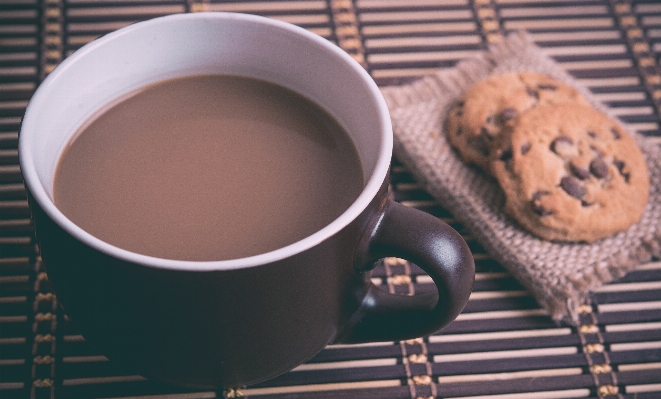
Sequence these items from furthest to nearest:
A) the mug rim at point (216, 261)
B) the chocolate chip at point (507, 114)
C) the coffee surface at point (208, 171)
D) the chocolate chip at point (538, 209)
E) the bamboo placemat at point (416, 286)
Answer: the chocolate chip at point (507, 114) < the chocolate chip at point (538, 209) < the bamboo placemat at point (416, 286) < the coffee surface at point (208, 171) < the mug rim at point (216, 261)

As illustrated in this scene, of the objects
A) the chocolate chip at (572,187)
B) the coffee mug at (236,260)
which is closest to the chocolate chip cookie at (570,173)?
the chocolate chip at (572,187)

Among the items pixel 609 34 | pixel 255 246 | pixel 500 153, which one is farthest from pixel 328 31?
pixel 255 246

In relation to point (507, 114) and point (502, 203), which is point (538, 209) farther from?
point (507, 114)

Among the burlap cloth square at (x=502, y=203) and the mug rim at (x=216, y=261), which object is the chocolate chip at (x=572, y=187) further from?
the mug rim at (x=216, y=261)

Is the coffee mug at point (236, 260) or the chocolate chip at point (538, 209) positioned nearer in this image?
the coffee mug at point (236, 260)

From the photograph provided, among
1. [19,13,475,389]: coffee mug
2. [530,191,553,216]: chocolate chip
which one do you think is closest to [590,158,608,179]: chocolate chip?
[530,191,553,216]: chocolate chip

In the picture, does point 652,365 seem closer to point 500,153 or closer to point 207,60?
point 500,153
